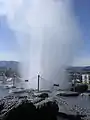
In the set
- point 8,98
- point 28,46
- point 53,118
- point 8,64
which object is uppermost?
point 28,46

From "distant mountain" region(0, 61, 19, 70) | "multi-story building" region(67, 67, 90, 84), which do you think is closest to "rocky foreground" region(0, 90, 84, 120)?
"multi-story building" region(67, 67, 90, 84)

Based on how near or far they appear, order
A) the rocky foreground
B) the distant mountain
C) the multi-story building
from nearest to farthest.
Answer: the rocky foreground, the multi-story building, the distant mountain

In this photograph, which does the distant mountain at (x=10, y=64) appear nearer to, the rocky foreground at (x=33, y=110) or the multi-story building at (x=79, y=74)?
the rocky foreground at (x=33, y=110)

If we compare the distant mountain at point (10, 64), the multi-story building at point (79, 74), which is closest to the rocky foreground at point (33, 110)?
the multi-story building at point (79, 74)

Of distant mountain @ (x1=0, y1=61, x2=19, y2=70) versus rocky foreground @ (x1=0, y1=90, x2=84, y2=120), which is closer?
rocky foreground @ (x1=0, y1=90, x2=84, y2=120)

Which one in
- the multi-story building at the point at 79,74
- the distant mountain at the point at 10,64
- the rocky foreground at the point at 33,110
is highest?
the distant mountain at the point at 10,64

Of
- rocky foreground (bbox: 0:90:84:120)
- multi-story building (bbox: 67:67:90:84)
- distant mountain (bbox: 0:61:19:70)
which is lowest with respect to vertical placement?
rocky foreground (bbox: 0:90:84:120)

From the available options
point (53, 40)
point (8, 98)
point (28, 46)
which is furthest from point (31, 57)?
point (8, 98)

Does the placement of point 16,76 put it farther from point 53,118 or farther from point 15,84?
point 53,118

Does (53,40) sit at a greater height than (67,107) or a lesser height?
greater

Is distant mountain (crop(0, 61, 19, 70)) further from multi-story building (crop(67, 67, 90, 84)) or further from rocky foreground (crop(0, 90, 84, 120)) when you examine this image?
multi-story building (crop(67, 67, 90, 84))

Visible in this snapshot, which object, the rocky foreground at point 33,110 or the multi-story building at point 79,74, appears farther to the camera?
the multi-story building at point 79,74
